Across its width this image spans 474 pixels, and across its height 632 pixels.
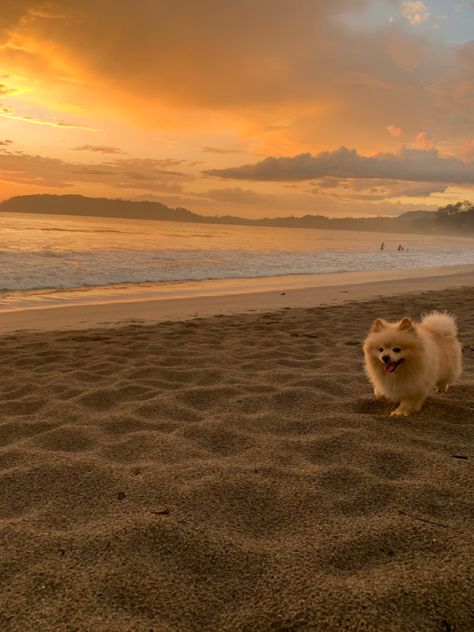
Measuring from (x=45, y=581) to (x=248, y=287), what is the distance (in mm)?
13231

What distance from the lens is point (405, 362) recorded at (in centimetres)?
372

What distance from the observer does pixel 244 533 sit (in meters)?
2.24

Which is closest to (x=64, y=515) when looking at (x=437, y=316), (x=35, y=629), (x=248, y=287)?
(x=35, y=629)

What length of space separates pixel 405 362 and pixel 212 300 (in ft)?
27.0

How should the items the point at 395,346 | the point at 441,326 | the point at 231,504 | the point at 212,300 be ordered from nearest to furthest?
the point at 231,504 < the point at 395,346 < the point at 441,326 < the point at 212,300

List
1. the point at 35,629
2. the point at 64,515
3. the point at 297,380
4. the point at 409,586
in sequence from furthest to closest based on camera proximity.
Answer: the point at 297,380, the point at 64,515, the point at 409,586, the point at 35,629

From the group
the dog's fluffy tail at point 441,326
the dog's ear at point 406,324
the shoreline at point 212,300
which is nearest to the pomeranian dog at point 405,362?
the dog's ear at point 406,324

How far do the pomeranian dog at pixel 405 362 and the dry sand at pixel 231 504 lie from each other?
0.21 metres

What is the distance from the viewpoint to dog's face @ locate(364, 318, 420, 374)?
3.66m

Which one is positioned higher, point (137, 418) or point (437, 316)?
point (437, 316)

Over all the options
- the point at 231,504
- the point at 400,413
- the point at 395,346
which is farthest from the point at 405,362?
the point at 231,504

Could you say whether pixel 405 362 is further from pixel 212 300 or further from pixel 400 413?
pixel 212 300

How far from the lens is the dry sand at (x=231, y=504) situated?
1.76 metres

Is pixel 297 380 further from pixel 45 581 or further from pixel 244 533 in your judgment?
pixel 45 581
